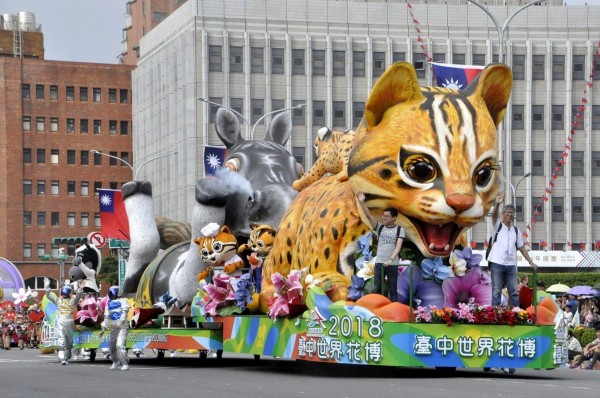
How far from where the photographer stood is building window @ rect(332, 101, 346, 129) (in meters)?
81.6

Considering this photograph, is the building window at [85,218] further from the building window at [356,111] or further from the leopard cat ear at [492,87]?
the leopard cat ear at [492,87]

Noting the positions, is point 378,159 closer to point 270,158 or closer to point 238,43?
point 270,158

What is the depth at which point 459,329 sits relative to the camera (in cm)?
1770

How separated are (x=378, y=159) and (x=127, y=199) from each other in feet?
36.5

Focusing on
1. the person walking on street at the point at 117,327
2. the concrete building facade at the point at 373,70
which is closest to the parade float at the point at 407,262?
the person walking on street at the point at 117,327

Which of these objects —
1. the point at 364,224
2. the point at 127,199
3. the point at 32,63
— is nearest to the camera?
the point at 364,224

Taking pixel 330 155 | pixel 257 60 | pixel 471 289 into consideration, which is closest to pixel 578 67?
pixel 257 60

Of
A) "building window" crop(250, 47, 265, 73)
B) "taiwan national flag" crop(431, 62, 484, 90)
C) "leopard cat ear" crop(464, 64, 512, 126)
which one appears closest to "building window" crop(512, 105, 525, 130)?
"building window" crop(250, 47, 265, 73)

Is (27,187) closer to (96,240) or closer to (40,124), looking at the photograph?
(40,124)

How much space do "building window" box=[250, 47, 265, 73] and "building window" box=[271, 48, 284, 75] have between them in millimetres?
588

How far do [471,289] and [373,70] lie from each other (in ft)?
210

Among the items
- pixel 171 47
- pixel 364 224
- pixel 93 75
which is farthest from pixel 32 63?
pixel 364 224

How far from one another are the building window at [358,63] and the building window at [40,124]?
3340cm

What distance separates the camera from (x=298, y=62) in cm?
8156
